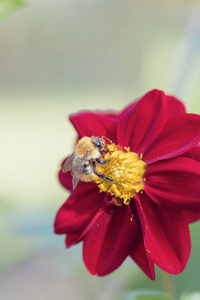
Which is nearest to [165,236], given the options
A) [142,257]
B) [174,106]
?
[142,257]

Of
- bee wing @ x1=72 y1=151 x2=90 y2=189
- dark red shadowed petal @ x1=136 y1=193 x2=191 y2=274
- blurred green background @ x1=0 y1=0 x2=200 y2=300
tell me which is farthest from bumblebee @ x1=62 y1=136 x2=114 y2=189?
blurred green background @ x1=0 y1=0 x2=200 y2=300

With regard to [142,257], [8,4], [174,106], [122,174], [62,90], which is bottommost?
[62,90]

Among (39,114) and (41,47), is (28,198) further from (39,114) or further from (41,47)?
(41,47)

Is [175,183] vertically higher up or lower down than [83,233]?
higher up

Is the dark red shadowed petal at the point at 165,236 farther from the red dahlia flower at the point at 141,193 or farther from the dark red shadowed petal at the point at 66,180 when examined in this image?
the dark red shadowed petal at the point at 66,180

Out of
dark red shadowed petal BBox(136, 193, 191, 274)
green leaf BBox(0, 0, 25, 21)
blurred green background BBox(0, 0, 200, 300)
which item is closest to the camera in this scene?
dark red shadowed petal BBox(136, 193, 191, 274)

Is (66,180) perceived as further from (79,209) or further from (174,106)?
(174,106)

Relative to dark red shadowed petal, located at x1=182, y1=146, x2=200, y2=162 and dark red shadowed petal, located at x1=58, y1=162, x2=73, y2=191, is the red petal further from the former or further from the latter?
dark red shadowed petal, located at x1=182, y1=146, x2=200, y2=162
